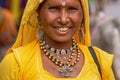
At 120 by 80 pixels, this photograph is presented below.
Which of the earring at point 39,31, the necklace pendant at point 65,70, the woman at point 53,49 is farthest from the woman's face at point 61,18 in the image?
the necklace pendant at point 65,70

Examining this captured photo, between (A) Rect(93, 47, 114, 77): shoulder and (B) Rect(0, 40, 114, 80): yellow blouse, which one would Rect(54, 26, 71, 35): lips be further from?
(A) Rect(93, 47, 114, 77): shoulder

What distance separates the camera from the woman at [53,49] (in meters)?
4.57

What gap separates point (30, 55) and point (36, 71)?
16 centimetres

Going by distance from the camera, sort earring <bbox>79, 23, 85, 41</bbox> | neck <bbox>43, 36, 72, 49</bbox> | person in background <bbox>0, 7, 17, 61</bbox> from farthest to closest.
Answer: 1. person in background <bbox>0, 7, 17, 61</bbox>
2. earring <bbox>79, 23, 85, 41</bbox>
3. neck <bbox>43, 36, 72, 49</bbox>

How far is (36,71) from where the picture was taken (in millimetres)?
4543

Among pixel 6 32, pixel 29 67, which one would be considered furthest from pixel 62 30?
pixel 6 32

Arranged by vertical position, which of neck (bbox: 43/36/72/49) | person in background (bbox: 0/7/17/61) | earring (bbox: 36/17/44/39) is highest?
earring (bbox: 36/17/44/39)

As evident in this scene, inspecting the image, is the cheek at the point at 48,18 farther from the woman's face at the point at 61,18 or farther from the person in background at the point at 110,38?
the person in background at the point at 110,38

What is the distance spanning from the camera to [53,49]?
4746 mm

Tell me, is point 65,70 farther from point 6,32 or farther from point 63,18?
point 6,32

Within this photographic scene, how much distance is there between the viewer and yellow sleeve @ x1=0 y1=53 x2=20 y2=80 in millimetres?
4530

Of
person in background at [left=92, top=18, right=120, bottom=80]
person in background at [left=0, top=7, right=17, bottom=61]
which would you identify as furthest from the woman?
person in background at [left=0, top=7, right=17, bottom=61]

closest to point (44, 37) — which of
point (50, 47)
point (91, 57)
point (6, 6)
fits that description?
point (50, 47)

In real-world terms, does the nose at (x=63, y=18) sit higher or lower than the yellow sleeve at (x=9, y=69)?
higher
